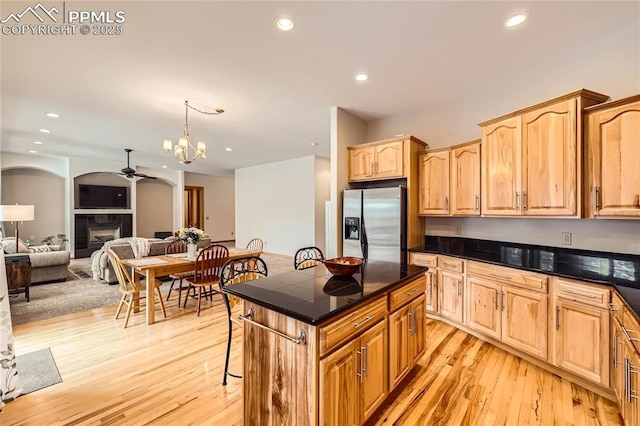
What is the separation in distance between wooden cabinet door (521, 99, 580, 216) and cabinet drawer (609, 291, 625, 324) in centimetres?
73

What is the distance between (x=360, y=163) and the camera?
4109 millimetres

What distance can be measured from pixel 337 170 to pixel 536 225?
2.47 meters

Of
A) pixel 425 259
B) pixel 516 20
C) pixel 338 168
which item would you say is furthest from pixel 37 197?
pixel 516 20

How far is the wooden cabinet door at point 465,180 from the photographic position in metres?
3.25

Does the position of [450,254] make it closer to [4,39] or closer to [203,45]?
[203,45]

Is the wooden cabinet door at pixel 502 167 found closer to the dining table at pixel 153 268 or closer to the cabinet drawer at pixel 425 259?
the cabinet drawer at pixel 425 259

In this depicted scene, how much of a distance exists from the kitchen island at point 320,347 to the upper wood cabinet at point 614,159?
5.83 feet

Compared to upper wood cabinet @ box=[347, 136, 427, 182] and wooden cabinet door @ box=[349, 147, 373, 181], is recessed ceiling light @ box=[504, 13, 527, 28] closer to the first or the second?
upper wood cabinet @ box=[347, 136, 427, 182]

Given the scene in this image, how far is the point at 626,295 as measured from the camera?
175 centimetres

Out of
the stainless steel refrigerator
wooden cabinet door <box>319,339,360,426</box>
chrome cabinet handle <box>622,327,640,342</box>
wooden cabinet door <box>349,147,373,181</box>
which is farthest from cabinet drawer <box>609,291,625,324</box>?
wooden cabinet door <box>349,147,373,181</box>

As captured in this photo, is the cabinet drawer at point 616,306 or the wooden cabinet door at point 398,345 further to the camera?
the wooden cabinet door at point 398,345

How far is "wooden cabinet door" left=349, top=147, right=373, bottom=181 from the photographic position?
4.01 meters

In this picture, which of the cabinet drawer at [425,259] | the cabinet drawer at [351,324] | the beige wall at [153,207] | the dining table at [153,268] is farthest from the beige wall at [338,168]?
the beige wall at [153,207]

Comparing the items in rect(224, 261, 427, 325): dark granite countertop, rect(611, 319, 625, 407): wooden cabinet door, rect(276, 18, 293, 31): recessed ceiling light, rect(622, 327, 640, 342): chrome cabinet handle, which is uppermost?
rect(276, 18, 293, 31): recessed ceiling light
